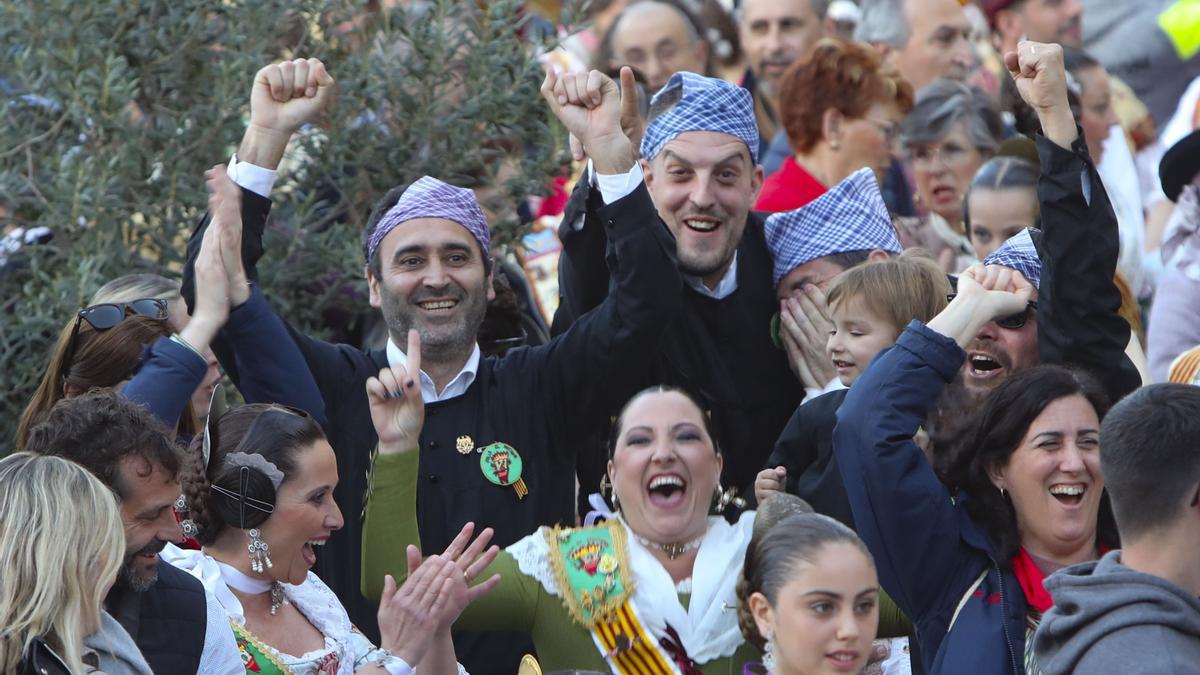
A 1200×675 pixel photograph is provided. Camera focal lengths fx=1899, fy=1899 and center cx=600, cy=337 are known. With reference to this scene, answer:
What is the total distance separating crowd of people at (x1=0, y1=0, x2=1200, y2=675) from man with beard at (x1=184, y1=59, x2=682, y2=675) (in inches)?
0.4

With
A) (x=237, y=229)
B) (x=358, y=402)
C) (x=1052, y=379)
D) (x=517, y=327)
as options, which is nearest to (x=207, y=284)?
(x=237, y=229)

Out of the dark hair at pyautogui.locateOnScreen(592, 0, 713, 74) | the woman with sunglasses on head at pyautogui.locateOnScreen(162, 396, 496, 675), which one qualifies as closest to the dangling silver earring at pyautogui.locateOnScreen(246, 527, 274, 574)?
the woman with sunglasses on head at pyautogui.locateOnScreen(162, 396, 496, 675)

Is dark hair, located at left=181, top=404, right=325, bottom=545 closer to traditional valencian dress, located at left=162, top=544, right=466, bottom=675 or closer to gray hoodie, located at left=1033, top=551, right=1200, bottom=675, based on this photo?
traditional valencian dress, located at left=162, top=544, right=466, bottom=675

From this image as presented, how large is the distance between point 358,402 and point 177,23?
2.04 m

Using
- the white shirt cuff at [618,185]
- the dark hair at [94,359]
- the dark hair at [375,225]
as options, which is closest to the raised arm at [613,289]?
the white shirt cuff at [618,185]

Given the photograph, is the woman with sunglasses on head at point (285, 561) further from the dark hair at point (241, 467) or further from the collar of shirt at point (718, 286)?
the collar of shirt at point (718, 286)

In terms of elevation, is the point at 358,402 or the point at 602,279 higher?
the point at 602,279

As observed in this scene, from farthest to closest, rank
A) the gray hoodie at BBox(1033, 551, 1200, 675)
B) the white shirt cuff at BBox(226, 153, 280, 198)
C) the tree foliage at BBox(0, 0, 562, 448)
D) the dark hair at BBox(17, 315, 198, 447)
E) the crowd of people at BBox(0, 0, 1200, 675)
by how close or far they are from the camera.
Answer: the tree foliage at BBox(0, 0, 562, 448), the white shirt cuff at BBox(226, 153, 280, 198), the dark hair at BBox(17, 315, 198, 447), the crowd of people at BBox(0, 0, 1200, 675), the gray hoodie at BBox(1033, 551, 1200, 675)

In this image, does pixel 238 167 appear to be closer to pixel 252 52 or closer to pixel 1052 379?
pixel 252 52

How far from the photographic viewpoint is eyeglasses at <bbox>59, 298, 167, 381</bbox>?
212 inches

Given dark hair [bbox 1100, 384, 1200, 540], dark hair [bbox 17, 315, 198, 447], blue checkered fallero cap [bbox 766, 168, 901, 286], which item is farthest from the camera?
blue checkered fallero cap [bbox 766, 168, 901, 286]

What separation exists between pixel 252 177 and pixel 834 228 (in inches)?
75.1

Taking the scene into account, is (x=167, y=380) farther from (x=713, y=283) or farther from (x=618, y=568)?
(x=713, y=283)

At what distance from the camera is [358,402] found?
19.4ft
